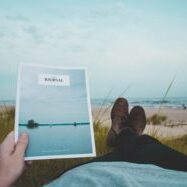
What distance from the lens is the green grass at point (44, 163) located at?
161 cm

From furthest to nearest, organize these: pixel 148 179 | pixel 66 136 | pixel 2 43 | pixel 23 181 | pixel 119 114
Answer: pixel 2 43 < pixel 119 114 < pixel 23 181 < pixel 66 136 < pixel 148 179

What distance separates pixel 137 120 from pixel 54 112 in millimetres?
1016

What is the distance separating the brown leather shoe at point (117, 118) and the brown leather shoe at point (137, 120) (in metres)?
0.03

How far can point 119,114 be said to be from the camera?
2.06 m

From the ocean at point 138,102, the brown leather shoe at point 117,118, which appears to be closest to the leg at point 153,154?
the brown leather shoe at point 117,118

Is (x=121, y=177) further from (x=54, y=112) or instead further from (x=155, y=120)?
(x=155, y=120)

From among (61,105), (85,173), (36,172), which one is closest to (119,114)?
(36,172)

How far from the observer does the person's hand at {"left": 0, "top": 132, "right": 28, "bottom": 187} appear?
0.88m

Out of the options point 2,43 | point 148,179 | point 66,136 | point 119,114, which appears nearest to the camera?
point 148,179

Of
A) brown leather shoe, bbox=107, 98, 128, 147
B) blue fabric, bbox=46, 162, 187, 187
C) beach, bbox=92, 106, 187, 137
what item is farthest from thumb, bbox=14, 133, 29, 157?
beach, bbox=92, 106, 187, 137

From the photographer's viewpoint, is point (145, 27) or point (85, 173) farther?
point (145, 27)

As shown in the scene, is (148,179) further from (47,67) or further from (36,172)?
(36,172)

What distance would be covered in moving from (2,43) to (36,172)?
90 centimetres

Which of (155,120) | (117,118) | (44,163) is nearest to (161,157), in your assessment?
(44,163)
